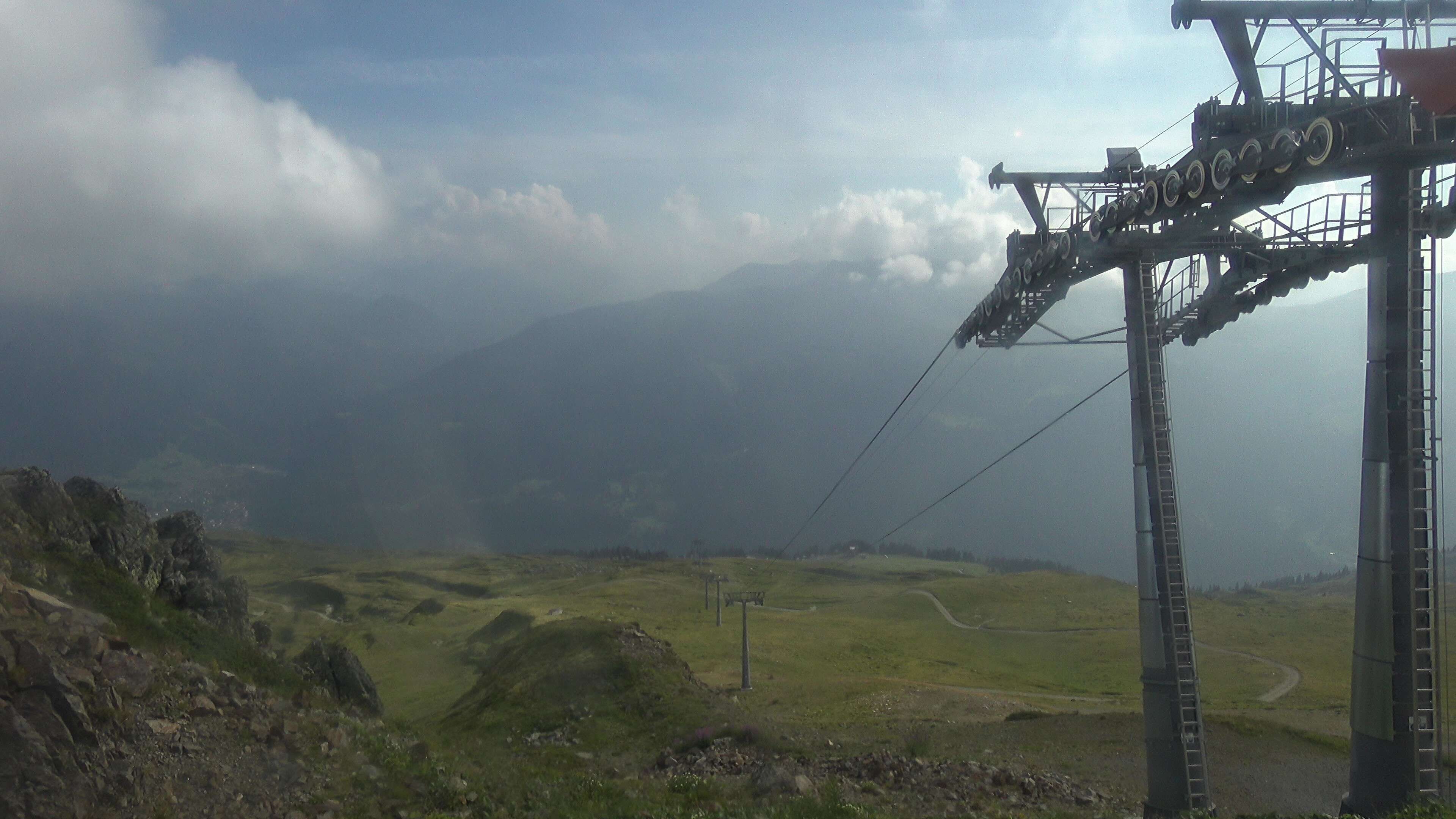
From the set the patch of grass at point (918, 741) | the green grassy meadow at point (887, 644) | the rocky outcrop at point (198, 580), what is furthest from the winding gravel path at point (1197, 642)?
the rocky outcrop at point (198, 580)

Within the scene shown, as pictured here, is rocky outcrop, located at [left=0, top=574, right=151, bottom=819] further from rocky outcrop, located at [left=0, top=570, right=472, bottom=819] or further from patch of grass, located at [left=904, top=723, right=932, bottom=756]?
patch of grass, located at [left=904, top=723, right=932, bottom=756]

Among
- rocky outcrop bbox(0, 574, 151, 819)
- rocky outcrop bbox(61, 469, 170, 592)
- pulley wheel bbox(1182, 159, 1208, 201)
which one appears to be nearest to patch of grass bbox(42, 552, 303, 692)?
rocky outcrop bbox(61, 469, 170, 592)

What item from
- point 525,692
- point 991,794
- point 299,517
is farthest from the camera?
point 299,517

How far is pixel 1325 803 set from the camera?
17969 mm

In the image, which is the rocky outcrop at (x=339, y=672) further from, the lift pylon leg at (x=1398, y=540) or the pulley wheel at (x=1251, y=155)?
the pulley wheel at (x=1251, y=155)

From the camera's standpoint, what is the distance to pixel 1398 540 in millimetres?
11594

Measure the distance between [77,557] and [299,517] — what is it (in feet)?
607

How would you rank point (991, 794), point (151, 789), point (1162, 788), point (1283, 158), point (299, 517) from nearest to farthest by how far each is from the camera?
point (151, 789)
point (1283, 158)
point (1162, 788)
point (991, 794)
point (299, 517)

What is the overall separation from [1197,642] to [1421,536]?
71.8m

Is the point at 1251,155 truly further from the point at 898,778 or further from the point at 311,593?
the point at 311,593

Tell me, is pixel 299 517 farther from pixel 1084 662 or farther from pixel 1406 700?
pixel 1406 700

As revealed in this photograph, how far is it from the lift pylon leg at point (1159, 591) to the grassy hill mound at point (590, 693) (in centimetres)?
1319

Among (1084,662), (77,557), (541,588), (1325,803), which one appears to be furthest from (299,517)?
(1325,803)

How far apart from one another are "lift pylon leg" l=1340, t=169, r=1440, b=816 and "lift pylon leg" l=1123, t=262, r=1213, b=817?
2.88 metres
